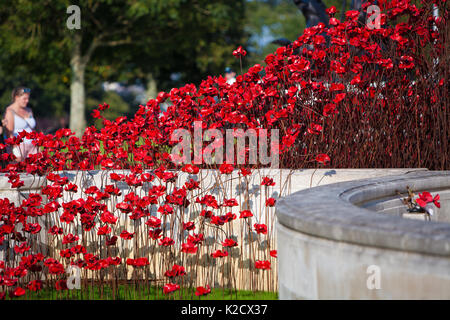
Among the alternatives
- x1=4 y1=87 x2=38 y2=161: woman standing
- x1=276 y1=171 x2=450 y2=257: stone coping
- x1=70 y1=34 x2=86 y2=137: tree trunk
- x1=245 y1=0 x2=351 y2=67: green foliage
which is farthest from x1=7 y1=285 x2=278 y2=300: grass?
x1=245 y1=0 x2=351 y2=67: green foliage

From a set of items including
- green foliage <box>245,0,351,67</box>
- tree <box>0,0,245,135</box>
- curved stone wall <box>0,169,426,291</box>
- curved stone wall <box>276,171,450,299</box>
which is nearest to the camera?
curved stone wall <box>276,171,450,299</box>

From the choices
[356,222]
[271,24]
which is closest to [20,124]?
[356,222]

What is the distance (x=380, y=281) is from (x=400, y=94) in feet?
9.28

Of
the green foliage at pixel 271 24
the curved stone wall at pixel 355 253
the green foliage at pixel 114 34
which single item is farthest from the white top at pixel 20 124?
the green foliage at pixel 271 24

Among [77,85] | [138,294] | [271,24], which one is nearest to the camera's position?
[138,294]

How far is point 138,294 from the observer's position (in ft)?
14.1

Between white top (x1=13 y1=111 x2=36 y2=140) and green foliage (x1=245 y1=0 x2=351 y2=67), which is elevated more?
green foliage (x1=245 y1=0 x2=351 y2=67)

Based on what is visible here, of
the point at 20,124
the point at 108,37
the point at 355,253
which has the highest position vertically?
the point at 108,37

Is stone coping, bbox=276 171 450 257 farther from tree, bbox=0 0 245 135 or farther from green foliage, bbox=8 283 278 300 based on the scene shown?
tree, bbox=0 0 245 135

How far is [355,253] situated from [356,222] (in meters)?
0.15

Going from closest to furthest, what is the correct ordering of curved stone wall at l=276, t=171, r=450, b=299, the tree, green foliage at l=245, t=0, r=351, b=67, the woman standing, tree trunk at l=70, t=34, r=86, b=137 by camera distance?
curved stone wall at l=276, t=171, r=450, b=299
the woman standing
the tree
tree trunk at l=70, t=34, r=86, b=137
green foliage at l=245, t=0, r=351, b=67

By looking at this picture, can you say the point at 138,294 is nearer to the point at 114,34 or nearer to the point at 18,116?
the point at 18,116

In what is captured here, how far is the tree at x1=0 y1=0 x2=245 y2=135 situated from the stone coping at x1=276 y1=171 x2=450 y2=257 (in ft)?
59.3

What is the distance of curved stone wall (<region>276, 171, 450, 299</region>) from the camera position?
229 cm
